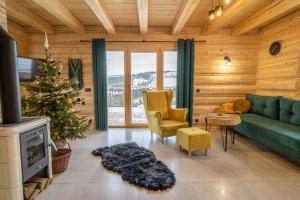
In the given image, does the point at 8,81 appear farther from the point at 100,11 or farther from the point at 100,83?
the point at 100,83

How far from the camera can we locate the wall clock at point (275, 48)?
13.3 ft

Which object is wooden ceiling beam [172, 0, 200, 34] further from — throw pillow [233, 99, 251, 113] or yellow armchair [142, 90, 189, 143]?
throw pillow [233, 99, 251, 113]

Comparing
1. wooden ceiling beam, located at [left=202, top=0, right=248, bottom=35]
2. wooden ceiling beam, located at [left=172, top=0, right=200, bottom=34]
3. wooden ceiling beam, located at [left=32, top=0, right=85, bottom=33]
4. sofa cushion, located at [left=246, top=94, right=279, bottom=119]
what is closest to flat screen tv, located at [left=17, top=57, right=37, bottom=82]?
wooden ceiling beam, located at [left=32, top=0, right=85, bottom=33]

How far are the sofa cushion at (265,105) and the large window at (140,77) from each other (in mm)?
2465

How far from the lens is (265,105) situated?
4.06 meters

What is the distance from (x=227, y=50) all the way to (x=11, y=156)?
4905 millimetres

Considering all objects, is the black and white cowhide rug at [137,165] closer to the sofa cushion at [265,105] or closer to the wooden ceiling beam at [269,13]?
the sofa cushion at [265,105]

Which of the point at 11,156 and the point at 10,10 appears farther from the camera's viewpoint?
the point at 10,10

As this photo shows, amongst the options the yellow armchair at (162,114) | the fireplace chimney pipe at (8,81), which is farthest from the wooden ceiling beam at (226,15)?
the fireplace chimney pipe at (8,81)

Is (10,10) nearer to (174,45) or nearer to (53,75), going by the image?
(53,75)

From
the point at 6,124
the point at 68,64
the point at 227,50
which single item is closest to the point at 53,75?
the point at 6,124

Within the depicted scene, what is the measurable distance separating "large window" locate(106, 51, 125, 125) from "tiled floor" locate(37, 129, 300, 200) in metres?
1.62

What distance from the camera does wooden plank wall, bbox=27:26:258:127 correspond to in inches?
186

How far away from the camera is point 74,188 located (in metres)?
2.20
